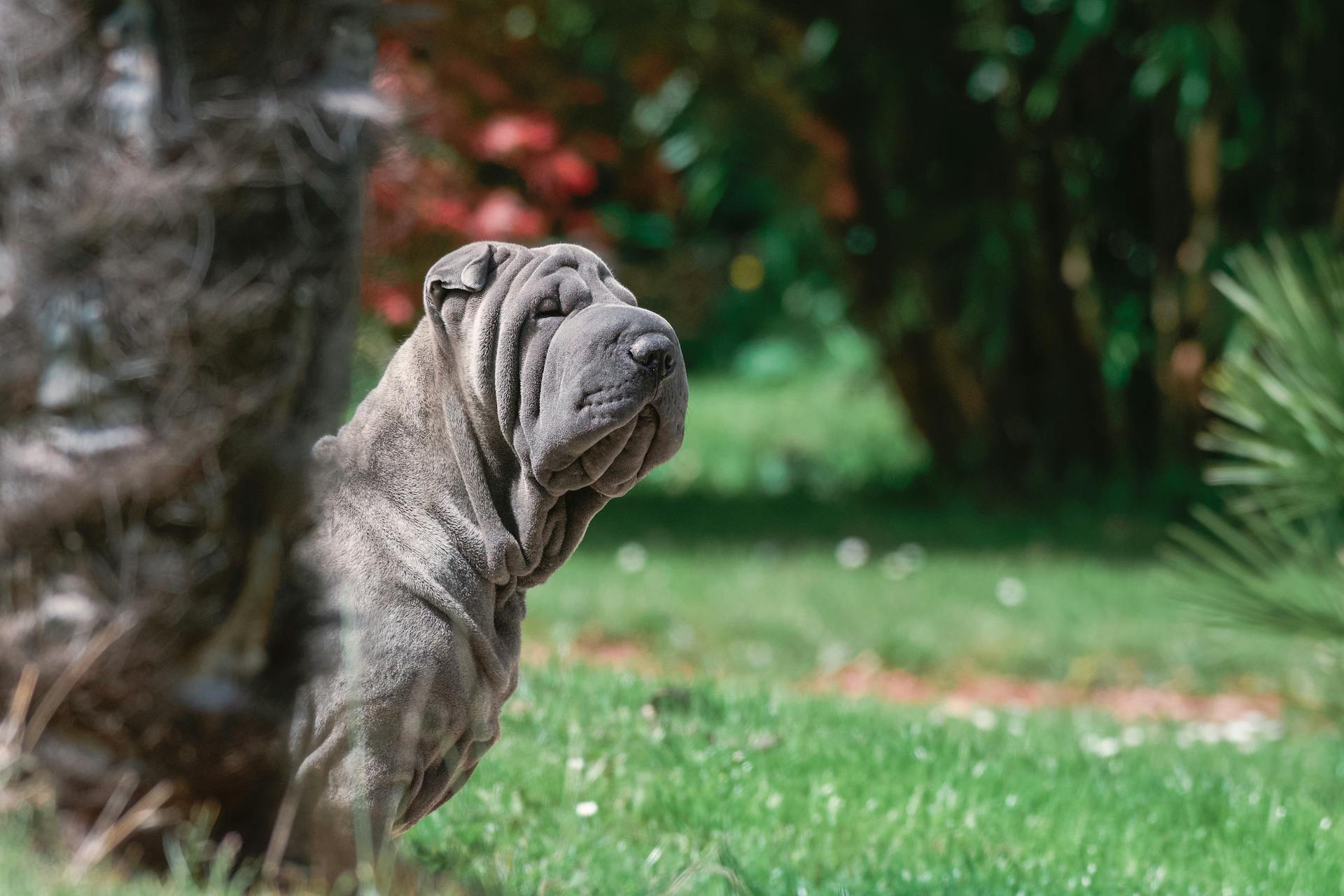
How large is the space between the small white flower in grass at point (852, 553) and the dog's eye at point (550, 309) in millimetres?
5895

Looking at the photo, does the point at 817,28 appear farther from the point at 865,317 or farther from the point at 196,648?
the point at 196,648

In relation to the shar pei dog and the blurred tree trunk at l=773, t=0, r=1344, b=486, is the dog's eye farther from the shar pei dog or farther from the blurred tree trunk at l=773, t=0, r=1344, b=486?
the blurred tree trunk at l=773, t=0, r=1344, b=486

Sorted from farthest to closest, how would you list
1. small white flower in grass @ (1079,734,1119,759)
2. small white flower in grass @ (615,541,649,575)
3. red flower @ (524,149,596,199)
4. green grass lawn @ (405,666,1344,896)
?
red flower @ (524,149,596,199), small white flower in grass @ (615,541,649,575), small white flower in grass @ (1079,734,1119,759), green grass lawn @ (405,666,1344,896)

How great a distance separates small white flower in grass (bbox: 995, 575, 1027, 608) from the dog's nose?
5.40 m

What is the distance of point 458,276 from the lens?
220cm

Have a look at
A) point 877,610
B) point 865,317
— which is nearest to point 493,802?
point 877,610

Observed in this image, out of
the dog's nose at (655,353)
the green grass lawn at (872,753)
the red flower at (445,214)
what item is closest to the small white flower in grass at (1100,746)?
the green grass lawn at (872,753)

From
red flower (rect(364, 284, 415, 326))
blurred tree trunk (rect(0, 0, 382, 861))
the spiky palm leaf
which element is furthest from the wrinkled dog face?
red flower (rect(364, 284, 415, 326))

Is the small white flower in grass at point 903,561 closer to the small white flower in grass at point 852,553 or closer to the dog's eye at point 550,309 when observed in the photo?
the small white flower in grass at point 852,553

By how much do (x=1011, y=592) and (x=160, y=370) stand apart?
18.5 feet

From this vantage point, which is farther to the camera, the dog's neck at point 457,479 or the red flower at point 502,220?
the red flower at point 502,220

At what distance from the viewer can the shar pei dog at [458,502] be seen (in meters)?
2.12

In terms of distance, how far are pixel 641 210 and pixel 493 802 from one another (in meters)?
12.7

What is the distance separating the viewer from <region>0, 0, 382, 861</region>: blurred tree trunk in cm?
249
